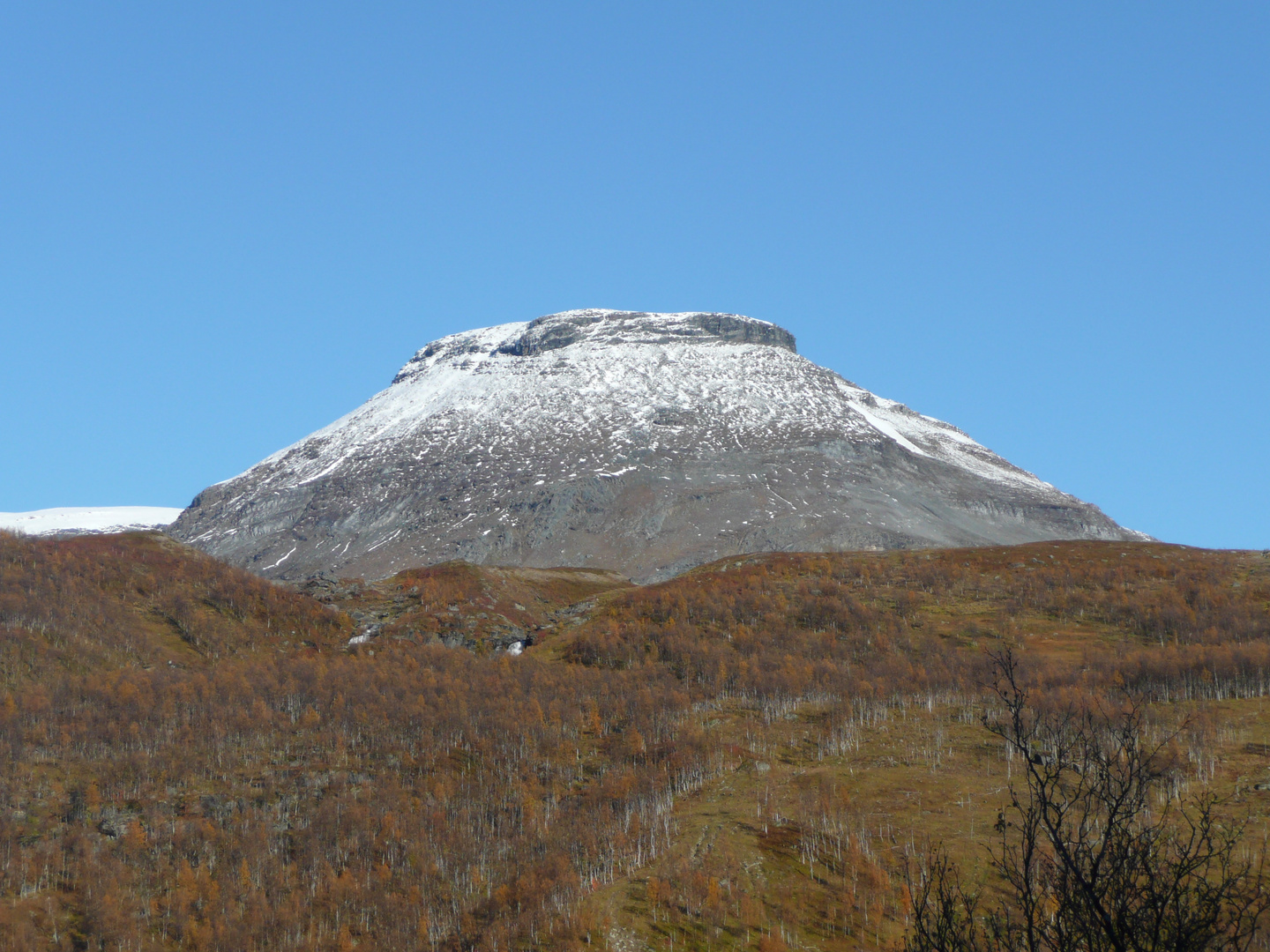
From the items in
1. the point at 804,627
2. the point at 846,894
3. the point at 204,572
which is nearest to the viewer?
the point at 846,894

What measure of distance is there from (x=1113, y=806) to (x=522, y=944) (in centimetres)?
3282

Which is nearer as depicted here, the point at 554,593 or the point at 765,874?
the point at 765,874

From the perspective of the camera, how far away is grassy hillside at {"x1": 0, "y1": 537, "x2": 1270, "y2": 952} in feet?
152

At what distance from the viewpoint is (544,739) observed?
2682 inches

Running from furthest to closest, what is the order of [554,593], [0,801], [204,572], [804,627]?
[554,593] < [204,572] < [804,627] < [0,801]

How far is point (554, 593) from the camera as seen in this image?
124m

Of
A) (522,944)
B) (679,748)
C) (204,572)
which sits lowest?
(522,944)

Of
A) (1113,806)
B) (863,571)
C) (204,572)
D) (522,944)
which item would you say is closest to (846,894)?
(522,944)

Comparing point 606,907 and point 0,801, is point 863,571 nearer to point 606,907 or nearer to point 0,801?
point 606,907

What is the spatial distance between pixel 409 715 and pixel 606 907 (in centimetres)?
3208

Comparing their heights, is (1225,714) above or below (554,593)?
below

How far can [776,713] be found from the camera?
72250 mm

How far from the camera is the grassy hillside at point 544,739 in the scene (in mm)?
46469

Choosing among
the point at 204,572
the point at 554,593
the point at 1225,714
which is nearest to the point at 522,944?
the point at 1225,714
